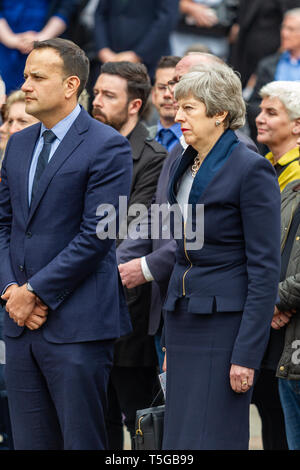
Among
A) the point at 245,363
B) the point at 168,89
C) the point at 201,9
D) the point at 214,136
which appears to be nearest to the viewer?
the point at 245,363

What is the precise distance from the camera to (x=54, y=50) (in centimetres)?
407

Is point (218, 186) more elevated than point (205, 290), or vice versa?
point (218, 186)

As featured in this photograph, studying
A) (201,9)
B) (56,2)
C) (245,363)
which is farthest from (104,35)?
(245,363)

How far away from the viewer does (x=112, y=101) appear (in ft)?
18.1

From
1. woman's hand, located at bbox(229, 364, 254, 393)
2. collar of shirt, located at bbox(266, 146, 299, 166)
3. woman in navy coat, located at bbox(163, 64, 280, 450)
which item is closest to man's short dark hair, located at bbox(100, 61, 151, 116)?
collar of shirt, located at bbox(266, 146, 299, 166)

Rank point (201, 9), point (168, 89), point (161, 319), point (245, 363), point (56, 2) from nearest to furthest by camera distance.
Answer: point (245, 363)
point (161, 319)
point (168, 89)
point (56, 2)
point (201, 9)

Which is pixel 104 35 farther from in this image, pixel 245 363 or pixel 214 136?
pixel 245 363

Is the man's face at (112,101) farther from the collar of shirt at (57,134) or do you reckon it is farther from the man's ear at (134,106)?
the collar of shirt at (57,134)

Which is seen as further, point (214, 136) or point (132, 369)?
point (132, 369)

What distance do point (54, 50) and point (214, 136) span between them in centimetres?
85

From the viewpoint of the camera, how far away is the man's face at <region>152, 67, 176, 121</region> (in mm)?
5672

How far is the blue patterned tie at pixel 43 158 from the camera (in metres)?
4.01

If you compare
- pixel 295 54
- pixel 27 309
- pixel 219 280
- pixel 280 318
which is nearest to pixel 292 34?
pixel 295 54
